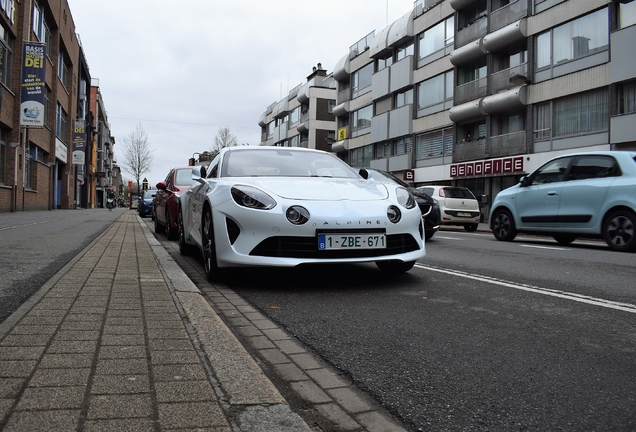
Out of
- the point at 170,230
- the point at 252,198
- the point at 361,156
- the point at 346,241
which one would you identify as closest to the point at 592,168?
the point at 346,241

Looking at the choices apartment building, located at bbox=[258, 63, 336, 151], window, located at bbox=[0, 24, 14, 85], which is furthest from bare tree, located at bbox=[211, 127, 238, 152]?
window, located at bbox=[0, 24, 14, 85]

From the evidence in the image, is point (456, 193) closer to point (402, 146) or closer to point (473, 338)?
point (473, 338)

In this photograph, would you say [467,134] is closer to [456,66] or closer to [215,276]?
[456,66]

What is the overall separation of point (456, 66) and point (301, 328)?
1146 inches

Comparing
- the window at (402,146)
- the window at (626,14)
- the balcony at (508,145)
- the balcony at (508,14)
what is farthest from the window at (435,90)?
the window at (626,14)

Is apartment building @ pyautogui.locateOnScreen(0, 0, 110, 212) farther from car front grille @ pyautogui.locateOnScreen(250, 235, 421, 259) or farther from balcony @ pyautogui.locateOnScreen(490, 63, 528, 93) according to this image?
car front grille @ pyautogui.locateOnScreen(250, 235, 421, 259)

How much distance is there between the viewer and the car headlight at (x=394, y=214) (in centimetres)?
485

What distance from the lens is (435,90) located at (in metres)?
32.2

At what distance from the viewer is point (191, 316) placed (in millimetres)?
3377

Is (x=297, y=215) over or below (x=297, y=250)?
over

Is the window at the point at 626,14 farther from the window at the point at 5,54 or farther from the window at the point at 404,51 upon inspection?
the window at the point at 5,54

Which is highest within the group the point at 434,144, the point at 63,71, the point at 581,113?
the point at 63,71

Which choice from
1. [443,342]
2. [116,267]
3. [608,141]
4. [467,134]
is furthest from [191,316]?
[467,134]

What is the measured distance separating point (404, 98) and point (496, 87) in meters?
9.87
